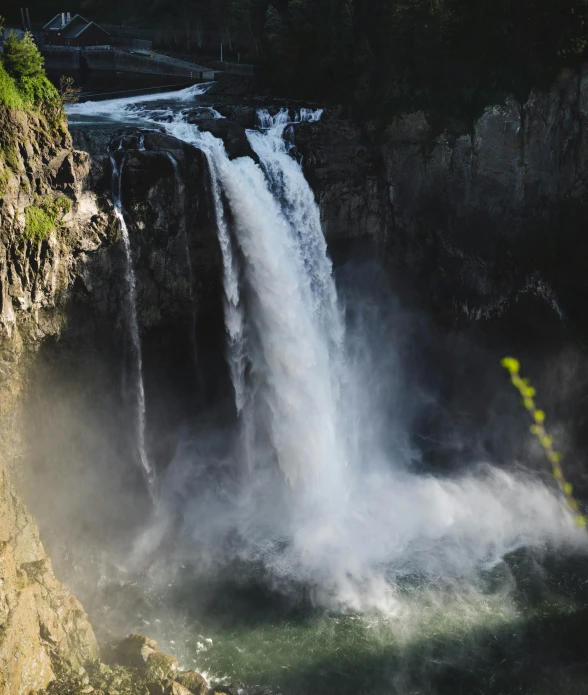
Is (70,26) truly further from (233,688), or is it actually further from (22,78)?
(233,688)

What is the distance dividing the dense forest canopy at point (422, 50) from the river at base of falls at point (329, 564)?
494 cm

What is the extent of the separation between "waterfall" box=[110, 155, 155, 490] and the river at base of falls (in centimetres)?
203

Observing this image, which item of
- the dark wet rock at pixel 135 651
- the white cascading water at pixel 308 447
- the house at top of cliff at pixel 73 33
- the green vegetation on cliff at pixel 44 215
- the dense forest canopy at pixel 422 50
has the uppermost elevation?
the house at top of cliff at pixel 73 33

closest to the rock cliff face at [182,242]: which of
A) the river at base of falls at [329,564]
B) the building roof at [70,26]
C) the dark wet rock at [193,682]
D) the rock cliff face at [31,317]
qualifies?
the rock cliff face at [31,317]

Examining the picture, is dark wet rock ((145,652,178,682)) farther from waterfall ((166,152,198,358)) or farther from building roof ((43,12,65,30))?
building roof ((43,12,65,30))

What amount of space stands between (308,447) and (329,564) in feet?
17.3

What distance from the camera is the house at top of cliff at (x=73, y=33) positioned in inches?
1469

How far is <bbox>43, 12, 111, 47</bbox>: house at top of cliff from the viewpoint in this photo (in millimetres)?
37312

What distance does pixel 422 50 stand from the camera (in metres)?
28.7

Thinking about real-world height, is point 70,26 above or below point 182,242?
above

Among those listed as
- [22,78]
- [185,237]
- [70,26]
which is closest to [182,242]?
[185,237]

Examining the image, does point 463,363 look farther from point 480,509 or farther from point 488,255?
point 480,509

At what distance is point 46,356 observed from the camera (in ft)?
69.9

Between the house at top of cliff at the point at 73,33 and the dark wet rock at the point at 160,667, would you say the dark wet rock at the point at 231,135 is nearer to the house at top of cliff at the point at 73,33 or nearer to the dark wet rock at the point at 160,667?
the dark wet rock at the point at 160,667
